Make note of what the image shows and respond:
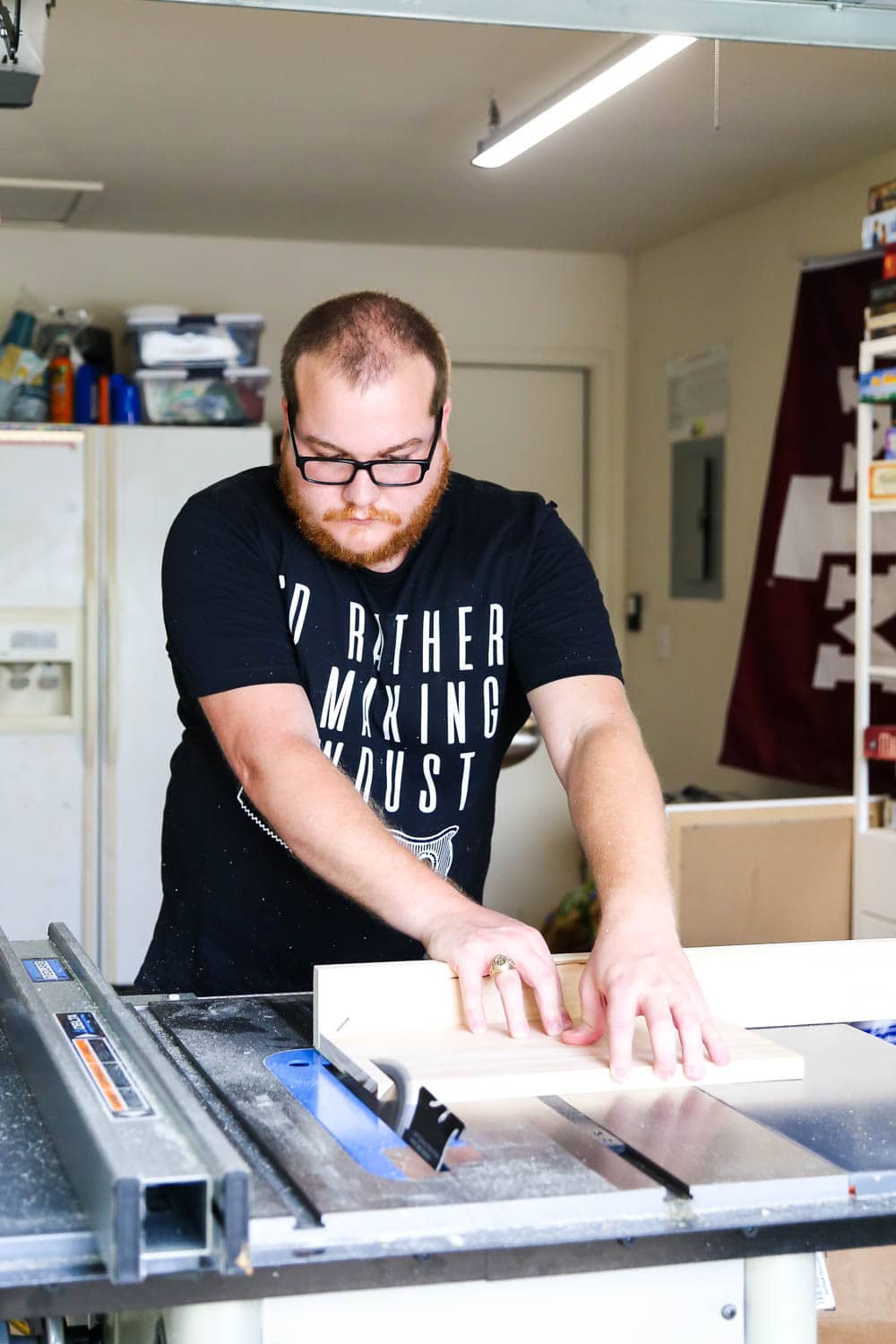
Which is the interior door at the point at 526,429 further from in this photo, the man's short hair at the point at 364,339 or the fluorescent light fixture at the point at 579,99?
the man's short hair at the point at 364,339

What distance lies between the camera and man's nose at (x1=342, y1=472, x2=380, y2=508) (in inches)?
65.9

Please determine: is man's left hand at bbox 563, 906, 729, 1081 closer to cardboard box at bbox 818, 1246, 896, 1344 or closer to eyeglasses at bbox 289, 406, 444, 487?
cardboard box at bbox 818, 1246, 896, 1344

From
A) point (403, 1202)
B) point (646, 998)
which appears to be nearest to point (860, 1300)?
point (646, 998)

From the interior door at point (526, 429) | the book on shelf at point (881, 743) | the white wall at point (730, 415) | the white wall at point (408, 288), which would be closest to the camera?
the book on shelf at point (881, 743)

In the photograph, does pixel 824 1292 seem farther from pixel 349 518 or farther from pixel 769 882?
pixel 769 882

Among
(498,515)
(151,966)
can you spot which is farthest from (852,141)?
(151,966)

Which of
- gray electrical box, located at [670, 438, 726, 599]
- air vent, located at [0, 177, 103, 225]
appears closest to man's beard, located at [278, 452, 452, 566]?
air vent, located at [0, 177, 103, 225]

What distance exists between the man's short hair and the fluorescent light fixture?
1366 millimetres

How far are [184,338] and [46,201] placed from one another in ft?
2.02

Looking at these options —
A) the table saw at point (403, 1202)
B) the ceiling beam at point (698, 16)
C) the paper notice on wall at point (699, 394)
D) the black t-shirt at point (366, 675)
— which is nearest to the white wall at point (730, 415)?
the paper notice on wall at point (699, 394)

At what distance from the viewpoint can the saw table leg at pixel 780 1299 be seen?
1101 mm

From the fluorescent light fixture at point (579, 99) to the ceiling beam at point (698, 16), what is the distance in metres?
0.93

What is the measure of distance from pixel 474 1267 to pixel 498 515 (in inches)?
42.2

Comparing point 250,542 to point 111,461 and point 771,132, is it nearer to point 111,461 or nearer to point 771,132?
point 771,132
